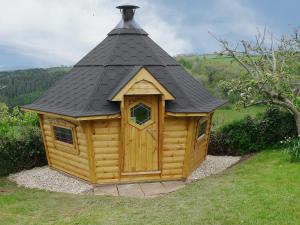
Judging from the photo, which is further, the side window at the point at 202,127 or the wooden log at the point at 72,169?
the side window at the point at 202,127

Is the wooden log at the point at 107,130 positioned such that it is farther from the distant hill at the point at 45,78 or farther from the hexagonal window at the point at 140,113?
the distant hill at the point at 45,78

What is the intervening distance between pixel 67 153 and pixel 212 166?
530cm

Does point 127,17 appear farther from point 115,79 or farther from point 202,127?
point 202,127

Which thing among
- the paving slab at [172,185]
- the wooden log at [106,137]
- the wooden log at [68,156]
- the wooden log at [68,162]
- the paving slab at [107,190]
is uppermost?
the wooden log at [106,137]

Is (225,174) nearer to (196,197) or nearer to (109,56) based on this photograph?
(196,197)

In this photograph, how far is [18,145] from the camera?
47.8ft

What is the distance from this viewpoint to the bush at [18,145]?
14.3 m

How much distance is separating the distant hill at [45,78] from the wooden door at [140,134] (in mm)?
20358

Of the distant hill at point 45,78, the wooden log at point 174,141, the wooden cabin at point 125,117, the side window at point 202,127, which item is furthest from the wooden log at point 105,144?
the distant hill at point 45,78

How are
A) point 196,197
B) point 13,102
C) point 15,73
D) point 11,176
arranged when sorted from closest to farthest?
point 196,197
point 11,176
point 13,102
point 15,73

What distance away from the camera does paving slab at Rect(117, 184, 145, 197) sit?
38.2 feet

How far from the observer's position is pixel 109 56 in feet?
43.7

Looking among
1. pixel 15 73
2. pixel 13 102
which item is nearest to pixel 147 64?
pixel 13 102

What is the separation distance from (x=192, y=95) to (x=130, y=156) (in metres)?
2.94
